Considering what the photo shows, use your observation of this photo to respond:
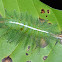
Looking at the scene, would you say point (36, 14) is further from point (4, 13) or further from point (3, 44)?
point (3, 44)

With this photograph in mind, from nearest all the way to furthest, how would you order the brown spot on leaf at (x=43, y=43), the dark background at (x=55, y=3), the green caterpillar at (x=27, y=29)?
the green caterpillar at (x=27, y=29), the brown spot on leaf at (x=43, y=43), the dark background at (x=55, y=3)

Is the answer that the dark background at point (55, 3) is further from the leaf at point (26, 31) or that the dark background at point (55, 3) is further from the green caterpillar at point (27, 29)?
the green caterpillar at point (27, 29)

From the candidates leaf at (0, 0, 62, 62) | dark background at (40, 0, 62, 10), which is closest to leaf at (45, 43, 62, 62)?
leaf at (0, 0, 62, 62)

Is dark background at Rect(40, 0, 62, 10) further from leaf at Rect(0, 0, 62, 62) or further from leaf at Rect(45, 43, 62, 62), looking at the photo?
Answer: leaf at Rect(45, 43, 62, 62)

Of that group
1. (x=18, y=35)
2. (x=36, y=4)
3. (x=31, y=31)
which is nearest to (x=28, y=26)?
(x=31, y=31)

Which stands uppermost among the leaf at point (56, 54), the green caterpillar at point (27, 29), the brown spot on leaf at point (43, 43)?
the green caterpillar at point (27, 29)

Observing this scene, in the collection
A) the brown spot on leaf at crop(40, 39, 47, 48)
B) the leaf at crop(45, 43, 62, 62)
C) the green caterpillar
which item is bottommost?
the leaf at crop(45, 43, 62, 62)

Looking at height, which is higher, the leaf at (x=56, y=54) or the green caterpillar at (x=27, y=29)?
the green caterpillar at (x=27, y=29)

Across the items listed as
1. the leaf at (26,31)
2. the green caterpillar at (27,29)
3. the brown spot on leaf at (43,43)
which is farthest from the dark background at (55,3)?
the brown spot on leaf at (43,43)
